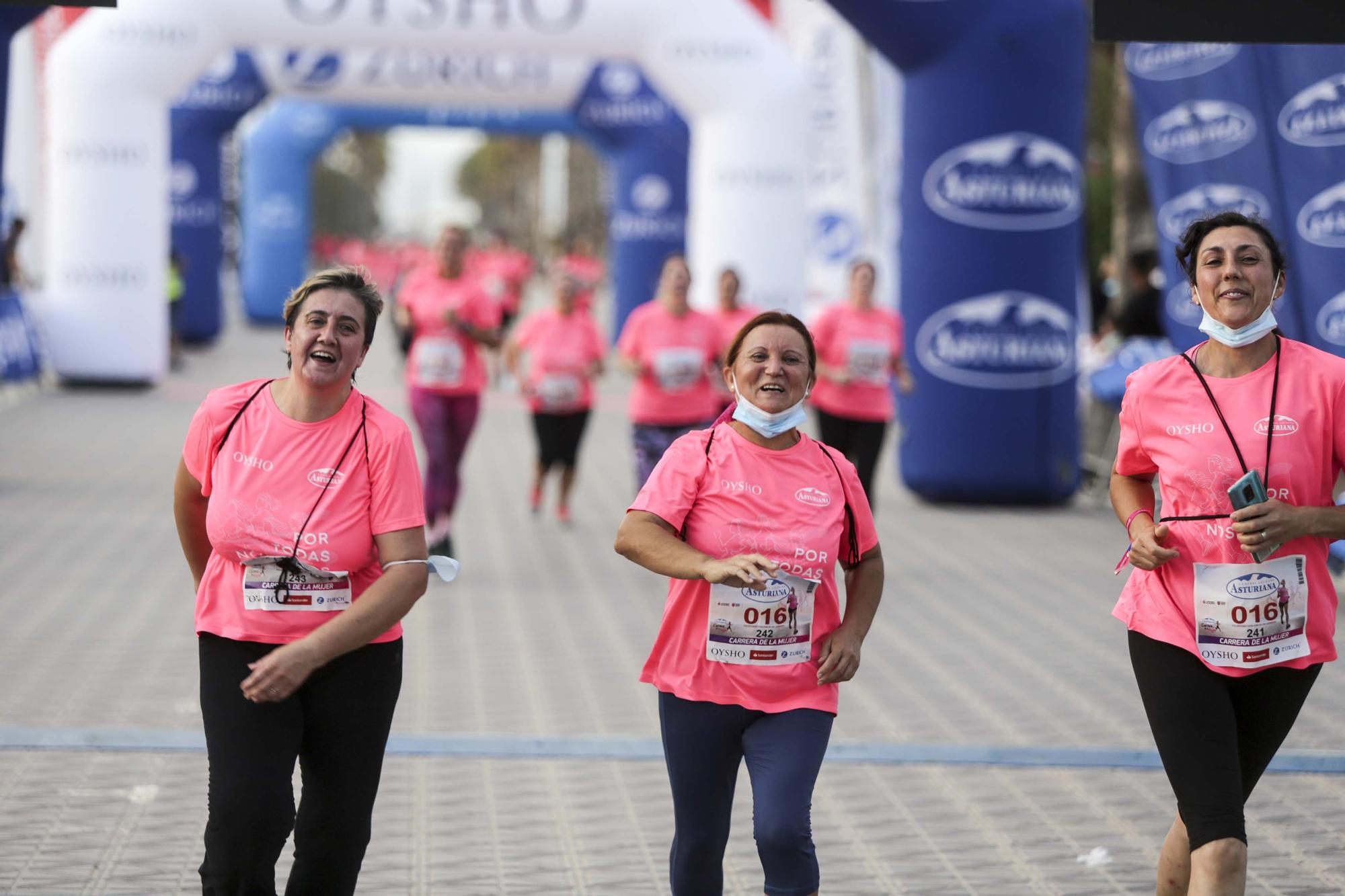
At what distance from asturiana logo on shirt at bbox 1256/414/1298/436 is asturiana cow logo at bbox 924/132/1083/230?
8408 mm

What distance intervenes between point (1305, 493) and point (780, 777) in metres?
1.26

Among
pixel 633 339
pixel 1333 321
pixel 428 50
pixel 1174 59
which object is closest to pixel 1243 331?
pixel 1333 321

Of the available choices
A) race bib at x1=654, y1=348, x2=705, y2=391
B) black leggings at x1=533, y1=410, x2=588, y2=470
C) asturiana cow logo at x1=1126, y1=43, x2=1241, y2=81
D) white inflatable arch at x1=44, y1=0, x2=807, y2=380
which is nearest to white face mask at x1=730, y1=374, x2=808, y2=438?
race bib at x1=654, y1=348, x2=705, y2=391

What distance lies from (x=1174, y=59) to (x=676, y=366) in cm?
340

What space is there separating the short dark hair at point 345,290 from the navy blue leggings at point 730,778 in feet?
3.38

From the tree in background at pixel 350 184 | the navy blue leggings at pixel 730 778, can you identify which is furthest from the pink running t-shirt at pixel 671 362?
the tree in background at pixel 350 184

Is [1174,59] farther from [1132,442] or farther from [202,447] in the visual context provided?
[202,447]

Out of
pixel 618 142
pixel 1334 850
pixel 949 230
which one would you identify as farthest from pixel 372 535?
pixel 618 142

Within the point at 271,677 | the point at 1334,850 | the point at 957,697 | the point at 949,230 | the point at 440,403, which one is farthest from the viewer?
the point at 949,230

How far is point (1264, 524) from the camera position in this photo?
11.3ft

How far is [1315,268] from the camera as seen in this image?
8.69m

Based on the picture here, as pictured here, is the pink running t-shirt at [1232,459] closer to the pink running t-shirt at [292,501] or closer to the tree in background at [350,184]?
the pink running t-shirt at [292,501]

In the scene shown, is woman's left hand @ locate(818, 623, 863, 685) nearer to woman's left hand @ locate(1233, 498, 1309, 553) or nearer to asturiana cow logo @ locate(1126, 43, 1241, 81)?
woman's left hand @ locate(1233, 498, 1309, 553)

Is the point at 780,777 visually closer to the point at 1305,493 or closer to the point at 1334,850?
the point at 1305,493
